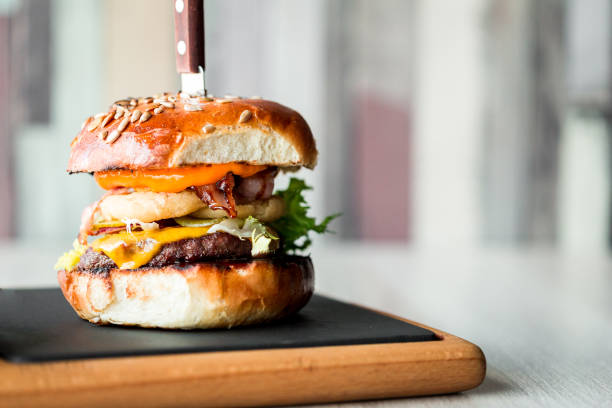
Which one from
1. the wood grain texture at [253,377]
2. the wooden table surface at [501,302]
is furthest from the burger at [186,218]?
the wooden table surface at [501,302]

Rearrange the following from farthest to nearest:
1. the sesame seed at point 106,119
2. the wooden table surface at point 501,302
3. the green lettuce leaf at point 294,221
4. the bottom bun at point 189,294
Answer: the green lettuce leaf at point 294,221, the sesame seed at point 106,119, the bottom bun at point 189,294, the wooden table surface at point 501,302

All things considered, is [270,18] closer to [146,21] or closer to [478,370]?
[146,21]

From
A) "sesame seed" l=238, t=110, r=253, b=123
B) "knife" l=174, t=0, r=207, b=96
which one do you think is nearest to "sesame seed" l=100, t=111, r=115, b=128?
"knife" l=174, t=0, r=207, b=96

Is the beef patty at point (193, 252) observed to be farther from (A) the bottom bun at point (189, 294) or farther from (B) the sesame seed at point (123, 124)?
(B) the sesame seed at point (123, 124)

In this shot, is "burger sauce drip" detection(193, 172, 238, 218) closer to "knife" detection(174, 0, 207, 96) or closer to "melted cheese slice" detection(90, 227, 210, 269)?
"melted cheese slice" detection(90, 227, 210, 269)

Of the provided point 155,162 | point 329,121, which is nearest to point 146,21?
point 329,121

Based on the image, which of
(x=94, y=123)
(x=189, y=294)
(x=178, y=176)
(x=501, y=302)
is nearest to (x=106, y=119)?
(x=94, y=123)
